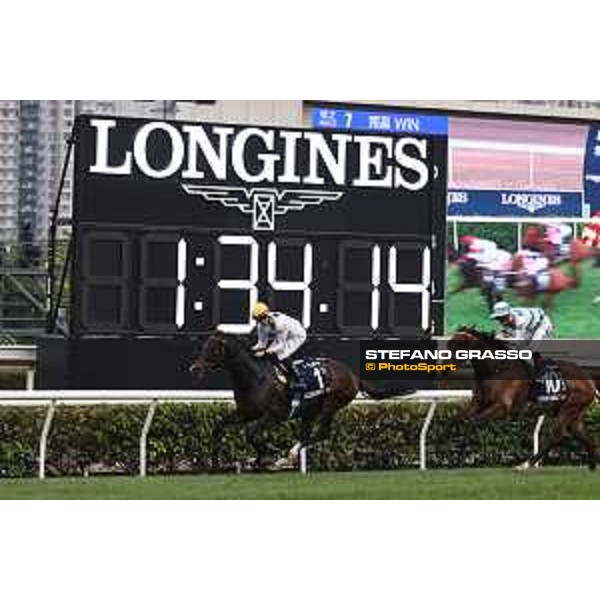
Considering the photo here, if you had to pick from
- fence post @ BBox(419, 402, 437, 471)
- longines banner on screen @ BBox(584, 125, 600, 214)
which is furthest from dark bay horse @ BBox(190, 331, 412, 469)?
longines banner on screen @ BBox(584, 125, 600, 214)

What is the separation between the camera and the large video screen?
10.1m

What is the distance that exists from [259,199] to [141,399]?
144 centimetres

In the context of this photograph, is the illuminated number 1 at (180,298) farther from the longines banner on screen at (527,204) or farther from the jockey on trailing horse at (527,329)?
the longines banner on screen at (527,204)

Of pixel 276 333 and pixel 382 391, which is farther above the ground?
pixel 276 333

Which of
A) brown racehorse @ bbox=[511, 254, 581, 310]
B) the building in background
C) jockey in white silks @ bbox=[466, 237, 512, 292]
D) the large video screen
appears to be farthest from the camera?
jockey in white silks @ bbox=[466, 237, 512, 292]

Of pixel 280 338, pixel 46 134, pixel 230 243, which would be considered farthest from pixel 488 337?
pixel 46 134

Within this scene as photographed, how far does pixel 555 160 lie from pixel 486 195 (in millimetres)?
1046

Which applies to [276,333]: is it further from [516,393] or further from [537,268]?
[537,268]

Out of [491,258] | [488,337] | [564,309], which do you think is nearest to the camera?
[488,337]

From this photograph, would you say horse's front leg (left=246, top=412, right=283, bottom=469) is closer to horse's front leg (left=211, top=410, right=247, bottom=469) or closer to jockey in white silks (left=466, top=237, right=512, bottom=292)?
horse's front leg (left=211, top=410, right=247, bottom=469)

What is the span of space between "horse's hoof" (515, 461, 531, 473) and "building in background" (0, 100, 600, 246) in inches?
104

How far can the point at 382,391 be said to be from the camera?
8.61 meters

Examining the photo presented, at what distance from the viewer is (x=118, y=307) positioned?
326 inches

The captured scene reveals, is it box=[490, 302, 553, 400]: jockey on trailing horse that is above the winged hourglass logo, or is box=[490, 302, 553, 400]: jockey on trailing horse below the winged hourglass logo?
below
